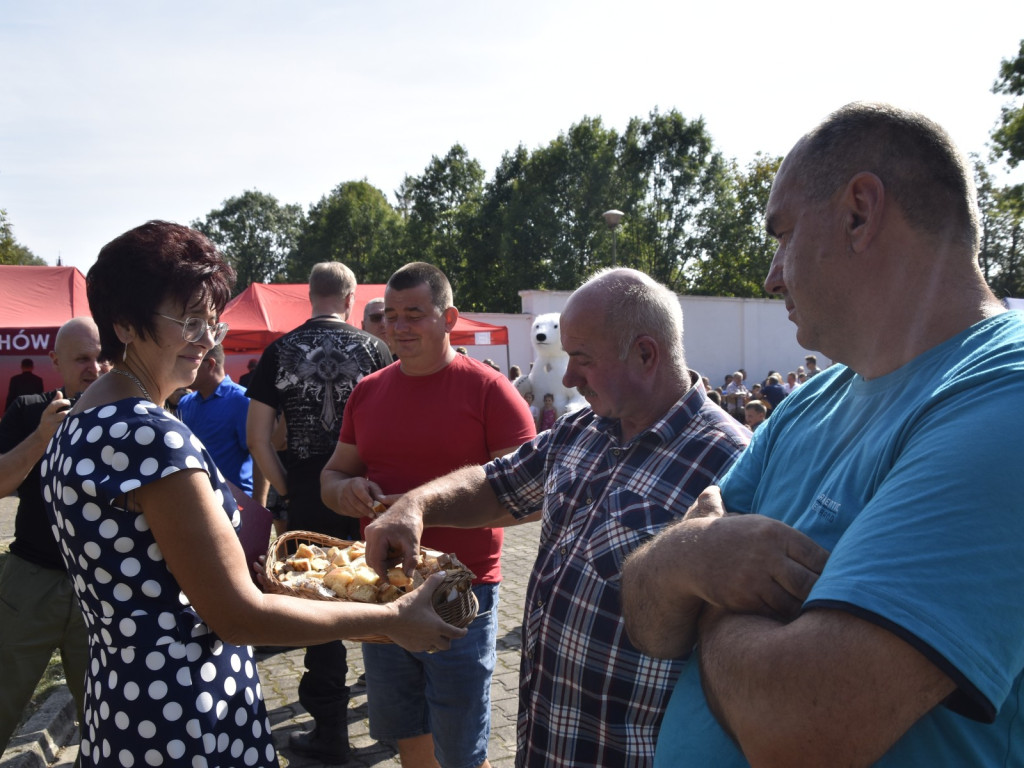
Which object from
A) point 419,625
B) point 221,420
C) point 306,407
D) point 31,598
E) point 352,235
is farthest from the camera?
point 352,235

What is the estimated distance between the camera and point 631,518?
2.09m

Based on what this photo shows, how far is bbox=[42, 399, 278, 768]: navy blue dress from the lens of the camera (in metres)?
1.77

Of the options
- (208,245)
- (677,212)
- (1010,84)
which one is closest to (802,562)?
(208,245)

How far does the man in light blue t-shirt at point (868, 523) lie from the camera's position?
0.90 metres

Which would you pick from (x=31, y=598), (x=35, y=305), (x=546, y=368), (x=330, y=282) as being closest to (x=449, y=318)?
(x=330, y=282)

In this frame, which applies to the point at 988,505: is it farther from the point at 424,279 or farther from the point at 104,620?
the point at 424,279

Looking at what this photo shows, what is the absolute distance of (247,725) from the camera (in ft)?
6.51

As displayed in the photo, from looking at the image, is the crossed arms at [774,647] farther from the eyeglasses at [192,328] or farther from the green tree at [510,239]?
the green tree at [510,239]

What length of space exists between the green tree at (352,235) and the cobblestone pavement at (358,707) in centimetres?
4849

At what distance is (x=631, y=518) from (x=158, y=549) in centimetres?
118

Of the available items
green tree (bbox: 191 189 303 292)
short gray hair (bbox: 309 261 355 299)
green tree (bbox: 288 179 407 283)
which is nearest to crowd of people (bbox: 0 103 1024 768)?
short gray hair (bbox: 309 261 355 299)

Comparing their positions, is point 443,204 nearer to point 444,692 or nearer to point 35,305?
point 35,305

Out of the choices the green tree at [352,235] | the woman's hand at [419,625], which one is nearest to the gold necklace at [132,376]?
the woman's hand at [419,625]

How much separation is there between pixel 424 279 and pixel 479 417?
0.76 meters
